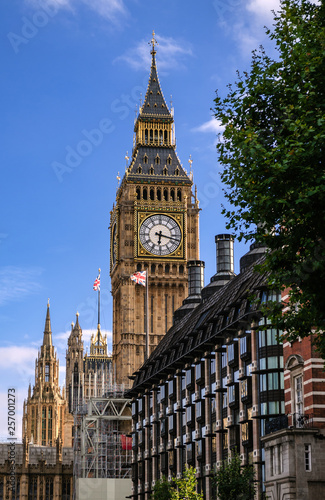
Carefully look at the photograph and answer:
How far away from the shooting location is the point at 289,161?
39.3 m

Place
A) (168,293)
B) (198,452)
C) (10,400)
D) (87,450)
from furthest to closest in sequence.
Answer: (168,293)
(87,450)
(10,400)
(198,452)

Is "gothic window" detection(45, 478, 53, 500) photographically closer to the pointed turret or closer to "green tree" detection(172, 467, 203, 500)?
the pointed turret

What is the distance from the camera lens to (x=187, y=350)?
90.3 m

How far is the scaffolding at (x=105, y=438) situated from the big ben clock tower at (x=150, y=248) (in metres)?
13.1

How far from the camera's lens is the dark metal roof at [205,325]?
253 ft

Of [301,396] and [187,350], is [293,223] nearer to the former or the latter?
[301,396]

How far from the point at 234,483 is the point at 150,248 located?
8550 centimetres

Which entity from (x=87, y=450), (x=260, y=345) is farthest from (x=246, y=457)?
(x=87, y=450)

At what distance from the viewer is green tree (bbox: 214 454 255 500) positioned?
215 feet

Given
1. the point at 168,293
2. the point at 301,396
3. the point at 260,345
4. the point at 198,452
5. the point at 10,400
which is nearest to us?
the point at 301,396

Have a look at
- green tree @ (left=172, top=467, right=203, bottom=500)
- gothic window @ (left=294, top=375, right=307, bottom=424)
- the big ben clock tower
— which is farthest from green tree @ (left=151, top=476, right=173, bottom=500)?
the big ben clock tower

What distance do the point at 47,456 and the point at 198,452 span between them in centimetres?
8281

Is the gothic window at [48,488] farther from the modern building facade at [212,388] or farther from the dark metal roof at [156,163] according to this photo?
the modern building facade at [212,388]

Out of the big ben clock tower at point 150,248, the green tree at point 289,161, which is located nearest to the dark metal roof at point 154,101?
the big ben clock tower at point 150,248
